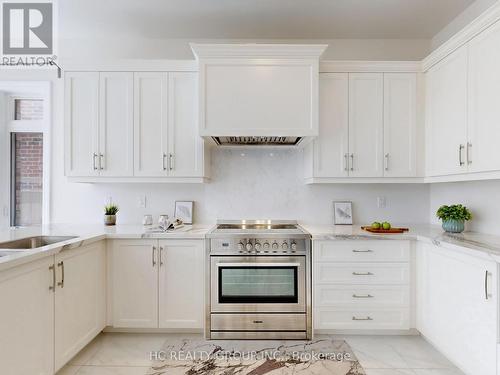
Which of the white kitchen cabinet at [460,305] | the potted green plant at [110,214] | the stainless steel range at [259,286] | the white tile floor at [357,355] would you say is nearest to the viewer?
the white kitchen cabinet at [460,305]

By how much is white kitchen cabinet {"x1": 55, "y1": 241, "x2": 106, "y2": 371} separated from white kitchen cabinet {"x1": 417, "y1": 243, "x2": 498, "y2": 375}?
2.50 metres

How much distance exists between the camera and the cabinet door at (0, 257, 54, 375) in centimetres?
158

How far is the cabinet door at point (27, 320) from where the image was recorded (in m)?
1.58

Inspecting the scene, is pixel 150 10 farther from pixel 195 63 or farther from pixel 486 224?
pixel 486 224

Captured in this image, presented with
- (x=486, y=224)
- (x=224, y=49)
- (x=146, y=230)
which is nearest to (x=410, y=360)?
(x=486, y=224)

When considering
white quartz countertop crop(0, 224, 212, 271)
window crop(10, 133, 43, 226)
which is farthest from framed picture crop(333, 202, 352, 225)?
window crop(10, 133, 43, 226)

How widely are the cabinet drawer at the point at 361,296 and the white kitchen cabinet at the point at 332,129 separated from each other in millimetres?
983

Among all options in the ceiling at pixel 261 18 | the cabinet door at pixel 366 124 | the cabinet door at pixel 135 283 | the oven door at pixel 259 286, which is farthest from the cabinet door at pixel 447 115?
the cabinet door at pixel 135 283

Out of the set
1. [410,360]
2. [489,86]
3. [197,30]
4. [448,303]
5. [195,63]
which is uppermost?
[197,30]

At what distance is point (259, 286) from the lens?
2645 mm

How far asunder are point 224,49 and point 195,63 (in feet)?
1.14

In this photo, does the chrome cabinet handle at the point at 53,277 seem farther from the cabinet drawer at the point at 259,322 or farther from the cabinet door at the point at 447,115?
the cabinet door at the point at 447,115

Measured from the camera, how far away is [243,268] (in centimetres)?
264

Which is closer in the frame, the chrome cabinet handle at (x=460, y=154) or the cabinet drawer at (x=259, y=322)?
the chrome cabinet handle at (x=460, y=154)
